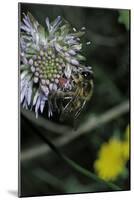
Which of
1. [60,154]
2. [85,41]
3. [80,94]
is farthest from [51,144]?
[85,41]

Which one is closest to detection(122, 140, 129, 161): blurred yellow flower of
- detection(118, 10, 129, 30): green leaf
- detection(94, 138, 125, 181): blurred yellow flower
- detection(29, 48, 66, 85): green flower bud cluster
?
detection(94, 138, 125, 181): blurred yellow flower

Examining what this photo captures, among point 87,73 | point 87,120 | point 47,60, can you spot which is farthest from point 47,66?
point 87,120

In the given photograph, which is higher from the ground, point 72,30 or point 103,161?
point 72,30

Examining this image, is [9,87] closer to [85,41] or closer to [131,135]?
[85,41]

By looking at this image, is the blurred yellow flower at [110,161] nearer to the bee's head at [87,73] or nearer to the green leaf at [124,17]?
the bee's head at [87,73]

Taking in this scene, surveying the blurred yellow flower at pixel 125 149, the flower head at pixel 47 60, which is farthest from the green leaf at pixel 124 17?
the blurred yellow flower at pixel 125 149

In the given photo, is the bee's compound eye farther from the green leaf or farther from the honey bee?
the green leaf
